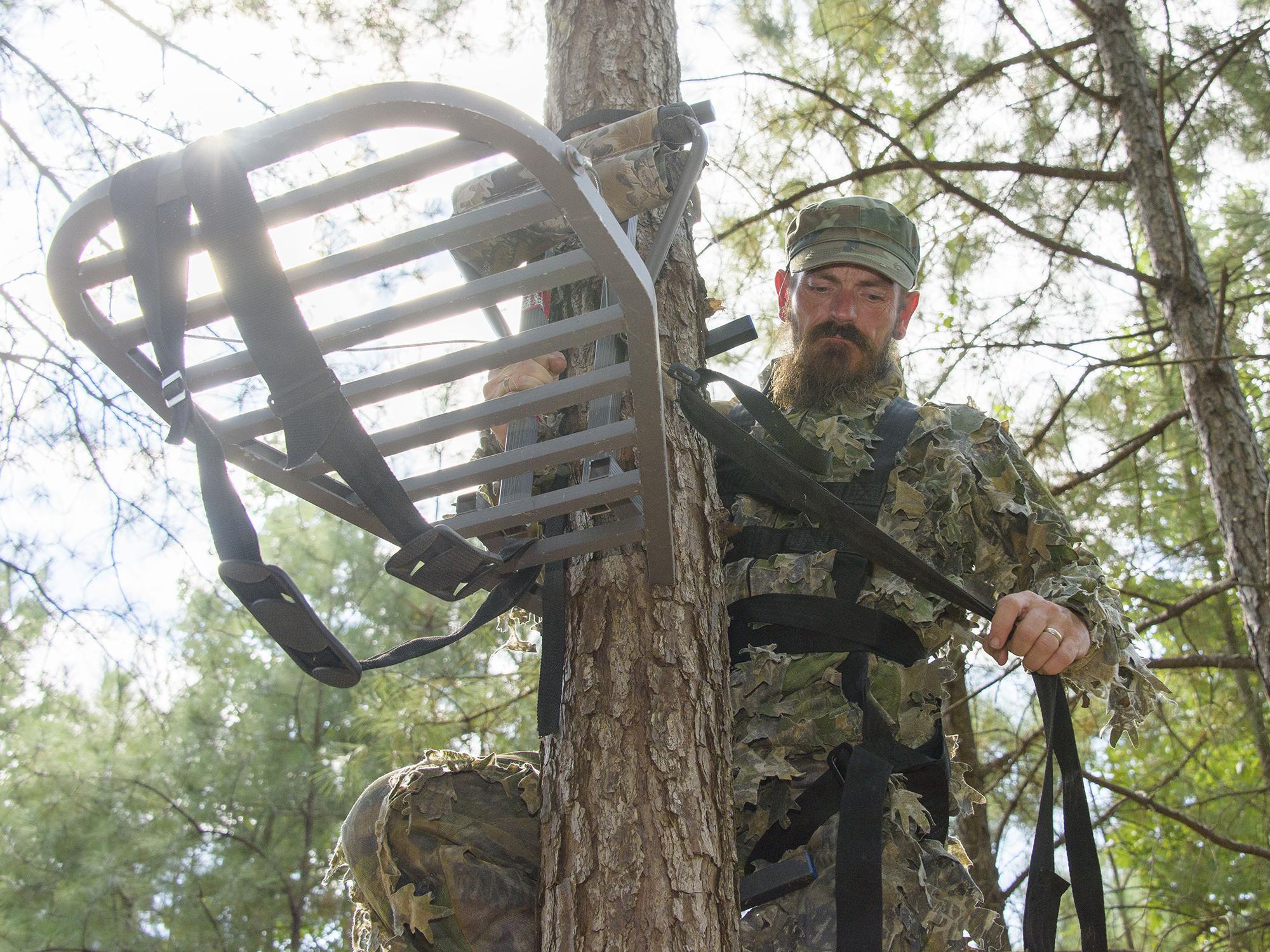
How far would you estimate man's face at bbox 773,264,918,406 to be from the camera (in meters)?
2.76

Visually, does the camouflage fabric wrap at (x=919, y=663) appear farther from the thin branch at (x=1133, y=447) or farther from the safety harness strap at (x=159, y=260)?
the thin branch at (x=1133, y=447)

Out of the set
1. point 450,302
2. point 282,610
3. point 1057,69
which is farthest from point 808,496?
point 1057,69

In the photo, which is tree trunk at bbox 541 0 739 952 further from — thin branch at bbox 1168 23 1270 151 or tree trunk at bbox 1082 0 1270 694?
thin branch at bbox 1168 23 1270 151

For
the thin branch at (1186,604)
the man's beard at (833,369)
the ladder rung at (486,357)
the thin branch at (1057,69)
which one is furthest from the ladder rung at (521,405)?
the thin branch at (1057,69)

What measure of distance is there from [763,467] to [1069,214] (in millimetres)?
3612

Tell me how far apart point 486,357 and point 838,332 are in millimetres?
1462

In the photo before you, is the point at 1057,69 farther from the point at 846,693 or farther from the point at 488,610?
the point at 488,610

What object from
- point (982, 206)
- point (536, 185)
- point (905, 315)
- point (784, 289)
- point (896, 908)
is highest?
point (982, 206)

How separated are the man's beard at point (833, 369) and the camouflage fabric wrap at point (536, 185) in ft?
3.04

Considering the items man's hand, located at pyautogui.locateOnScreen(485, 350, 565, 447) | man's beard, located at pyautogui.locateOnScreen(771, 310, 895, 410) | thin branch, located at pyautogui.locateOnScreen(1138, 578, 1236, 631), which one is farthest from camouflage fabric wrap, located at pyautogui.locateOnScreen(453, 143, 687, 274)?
thin branch, located at pyautogui.locateOnScreen(1138, 578, 1236, 631)

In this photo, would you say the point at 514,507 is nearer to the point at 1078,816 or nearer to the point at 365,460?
the point at 365,460

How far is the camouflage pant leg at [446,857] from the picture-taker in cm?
187

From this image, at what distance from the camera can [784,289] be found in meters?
3.12

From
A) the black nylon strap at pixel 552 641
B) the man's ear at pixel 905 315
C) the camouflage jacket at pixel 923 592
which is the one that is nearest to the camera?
the black nylon strap at pixel 552 641
